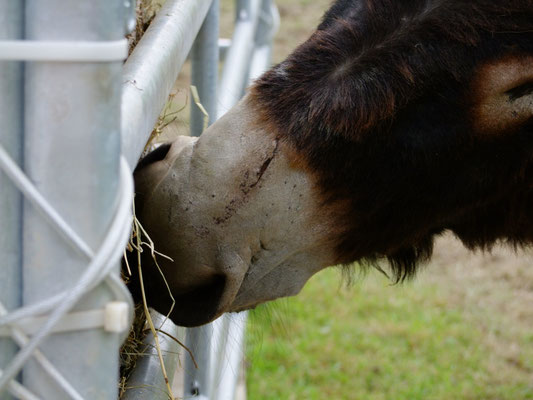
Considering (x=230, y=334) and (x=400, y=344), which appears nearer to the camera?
(x=230, y=334)

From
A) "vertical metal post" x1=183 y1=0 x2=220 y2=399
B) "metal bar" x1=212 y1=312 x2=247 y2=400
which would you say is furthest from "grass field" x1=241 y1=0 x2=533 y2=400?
"vertical metal post" x1=183 y1=0 x2=220 y2=399

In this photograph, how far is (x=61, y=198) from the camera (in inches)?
24.5

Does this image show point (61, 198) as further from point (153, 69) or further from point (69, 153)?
point (153, 69)

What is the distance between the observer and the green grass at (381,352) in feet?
10.6

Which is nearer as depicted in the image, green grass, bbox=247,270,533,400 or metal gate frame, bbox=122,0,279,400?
metal gate frame, bbox=122,0,279,400

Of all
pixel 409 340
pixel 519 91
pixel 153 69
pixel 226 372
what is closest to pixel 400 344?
pixel 409 340

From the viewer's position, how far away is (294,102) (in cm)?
138

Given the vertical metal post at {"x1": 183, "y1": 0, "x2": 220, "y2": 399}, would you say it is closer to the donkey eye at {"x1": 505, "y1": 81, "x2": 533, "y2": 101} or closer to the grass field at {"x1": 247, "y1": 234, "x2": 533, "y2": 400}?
the donkey eye at {"x1": 505, "y1": 81, "x2": 533, "y2": 101}

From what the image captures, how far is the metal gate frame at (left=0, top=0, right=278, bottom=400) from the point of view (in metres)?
0.60

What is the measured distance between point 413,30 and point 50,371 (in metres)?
1.02

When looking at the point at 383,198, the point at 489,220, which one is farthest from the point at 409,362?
the point at 383,198

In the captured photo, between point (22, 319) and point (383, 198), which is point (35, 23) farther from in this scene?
point (383, 198)

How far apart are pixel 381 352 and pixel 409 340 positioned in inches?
7.2

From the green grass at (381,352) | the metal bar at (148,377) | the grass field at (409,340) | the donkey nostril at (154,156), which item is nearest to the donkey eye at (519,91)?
the donkey nostril at (154,156)
